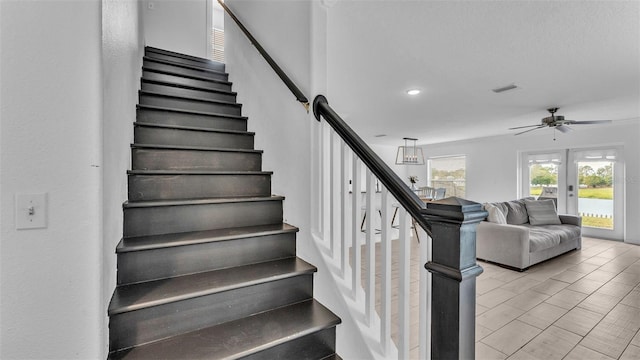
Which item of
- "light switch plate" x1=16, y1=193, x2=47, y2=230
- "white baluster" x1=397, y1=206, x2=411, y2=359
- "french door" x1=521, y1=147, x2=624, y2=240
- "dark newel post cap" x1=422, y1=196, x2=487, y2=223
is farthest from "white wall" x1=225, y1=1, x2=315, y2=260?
"french door" x1=521, y1=147, x2=624, y2=240

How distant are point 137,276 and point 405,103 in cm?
414

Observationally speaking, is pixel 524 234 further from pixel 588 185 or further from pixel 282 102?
pixel 588 185

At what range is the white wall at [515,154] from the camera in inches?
219

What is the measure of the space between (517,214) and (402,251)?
202 inches

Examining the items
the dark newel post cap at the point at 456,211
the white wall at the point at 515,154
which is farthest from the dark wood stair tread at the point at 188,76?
the white wall at the point at 515,154

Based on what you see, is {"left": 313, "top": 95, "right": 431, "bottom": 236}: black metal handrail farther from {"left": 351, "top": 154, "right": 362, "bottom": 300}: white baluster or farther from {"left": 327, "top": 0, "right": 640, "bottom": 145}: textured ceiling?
{"left": 327, "top": 0, "right": 640, "bottom": 145}: textured ceiling

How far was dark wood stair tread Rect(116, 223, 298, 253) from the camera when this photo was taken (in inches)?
53.5

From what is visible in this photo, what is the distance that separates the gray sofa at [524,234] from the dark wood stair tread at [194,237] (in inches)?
144

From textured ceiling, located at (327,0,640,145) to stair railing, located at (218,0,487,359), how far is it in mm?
1171

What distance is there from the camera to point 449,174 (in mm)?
9070

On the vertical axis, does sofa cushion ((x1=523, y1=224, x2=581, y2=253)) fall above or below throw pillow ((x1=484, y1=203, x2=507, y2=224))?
below

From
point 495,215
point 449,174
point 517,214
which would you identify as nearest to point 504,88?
point 495,215

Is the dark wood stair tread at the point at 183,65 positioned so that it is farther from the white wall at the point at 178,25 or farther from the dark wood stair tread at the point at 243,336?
the dark wood stair tread at the point at 243,336

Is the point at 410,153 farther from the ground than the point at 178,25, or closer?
closer
